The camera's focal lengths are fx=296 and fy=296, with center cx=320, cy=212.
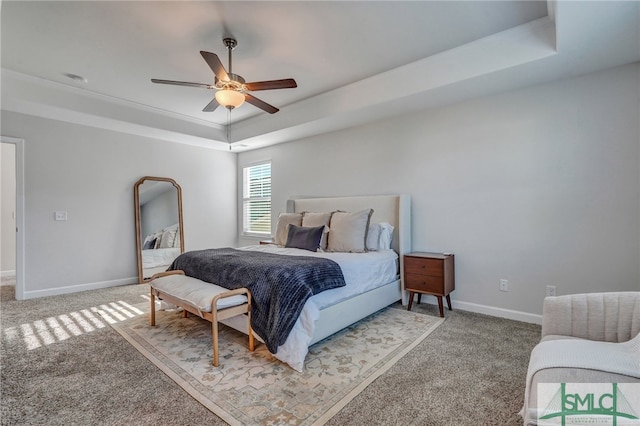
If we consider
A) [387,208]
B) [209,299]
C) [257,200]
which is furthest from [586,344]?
[257,200]

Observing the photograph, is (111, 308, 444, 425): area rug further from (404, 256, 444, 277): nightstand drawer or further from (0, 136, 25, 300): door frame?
(0, 136, 25, 300): door frame

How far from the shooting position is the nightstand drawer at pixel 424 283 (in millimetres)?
3104

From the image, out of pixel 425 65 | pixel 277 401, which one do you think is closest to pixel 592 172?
pixel 425 65

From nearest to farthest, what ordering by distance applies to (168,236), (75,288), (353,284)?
(353,284), (75,288), (168,236)

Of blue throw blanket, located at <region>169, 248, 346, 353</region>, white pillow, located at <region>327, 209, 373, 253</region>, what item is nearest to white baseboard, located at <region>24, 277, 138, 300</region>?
blue throw blanket, located at <region>169, 248, 346, 353</region>

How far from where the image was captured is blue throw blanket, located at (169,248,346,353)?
2.15m

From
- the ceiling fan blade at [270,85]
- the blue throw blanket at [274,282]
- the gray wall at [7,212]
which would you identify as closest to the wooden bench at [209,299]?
the blue throw blanket at [274,282]

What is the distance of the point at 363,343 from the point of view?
2.52m

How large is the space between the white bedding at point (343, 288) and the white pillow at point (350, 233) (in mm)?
213

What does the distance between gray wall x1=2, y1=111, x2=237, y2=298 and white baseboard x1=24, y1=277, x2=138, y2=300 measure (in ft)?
0.03

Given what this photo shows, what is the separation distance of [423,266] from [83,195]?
4.75 m

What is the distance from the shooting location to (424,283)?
3209 mm

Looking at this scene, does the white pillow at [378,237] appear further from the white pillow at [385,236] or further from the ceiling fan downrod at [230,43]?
the ceiling fan downrod at [230,43]

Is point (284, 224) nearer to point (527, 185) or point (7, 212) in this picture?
point (527, 185)
